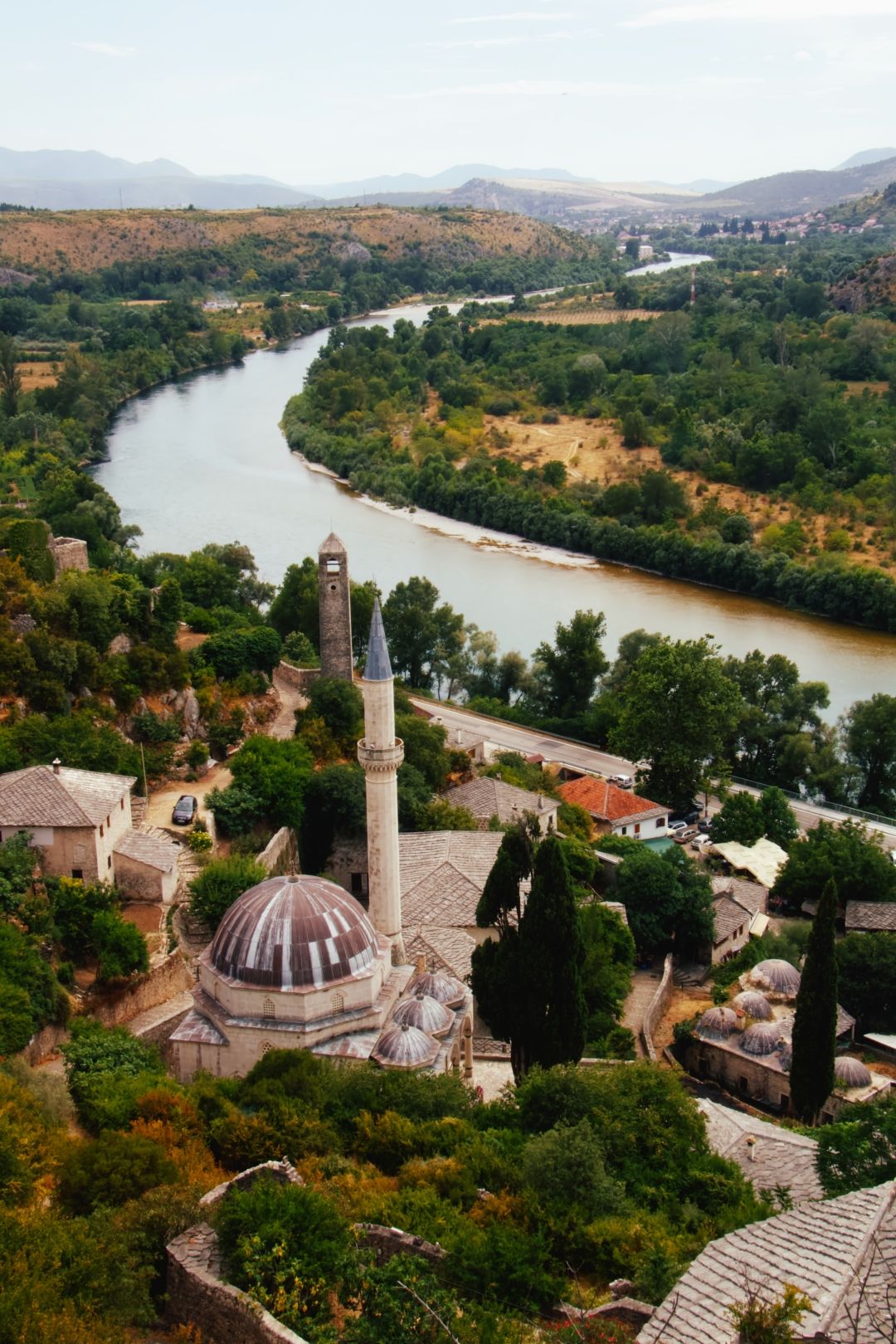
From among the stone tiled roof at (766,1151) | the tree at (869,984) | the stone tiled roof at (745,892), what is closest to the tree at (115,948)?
the stone tiled roof at (766,1151)

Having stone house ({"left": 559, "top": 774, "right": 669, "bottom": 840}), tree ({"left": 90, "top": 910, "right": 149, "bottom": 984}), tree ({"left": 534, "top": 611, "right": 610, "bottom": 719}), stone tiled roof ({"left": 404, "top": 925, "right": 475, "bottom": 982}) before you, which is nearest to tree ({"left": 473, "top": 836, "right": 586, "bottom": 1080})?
stone tiled roof ({"left": 404, "top": 925, "right": 475, "bottom": 982})

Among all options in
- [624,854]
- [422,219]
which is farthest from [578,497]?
[422,219]

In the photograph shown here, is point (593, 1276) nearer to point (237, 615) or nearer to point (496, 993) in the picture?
point (496, 993)

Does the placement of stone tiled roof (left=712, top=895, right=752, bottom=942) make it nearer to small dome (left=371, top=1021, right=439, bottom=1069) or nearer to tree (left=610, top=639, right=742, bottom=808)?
tree (left=610, top=639, right=742, bottom=808)

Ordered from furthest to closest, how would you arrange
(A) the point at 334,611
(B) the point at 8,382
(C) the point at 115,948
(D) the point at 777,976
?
1. (B) the point at 8,382
2. (A) the point at 334,611
3. (D) the point at 777,976
4. (C) the point at 115,948

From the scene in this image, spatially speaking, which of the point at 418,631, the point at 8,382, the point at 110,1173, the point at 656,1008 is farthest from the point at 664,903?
the point at 8,382

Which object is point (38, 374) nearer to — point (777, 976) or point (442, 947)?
point (442, 947)

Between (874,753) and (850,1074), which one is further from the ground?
(850,1074)
